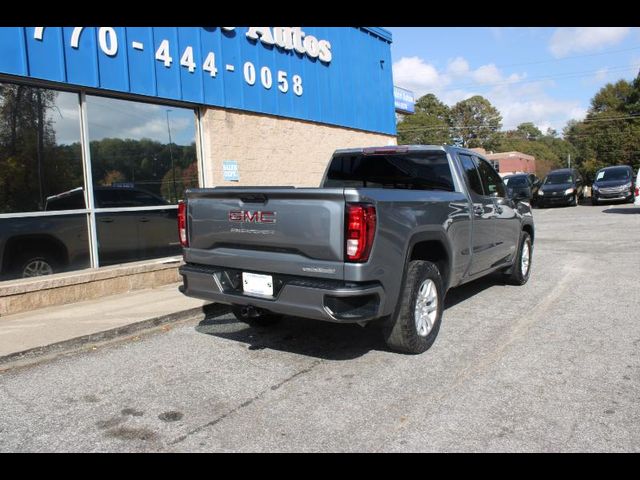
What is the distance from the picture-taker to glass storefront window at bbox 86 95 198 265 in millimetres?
7367

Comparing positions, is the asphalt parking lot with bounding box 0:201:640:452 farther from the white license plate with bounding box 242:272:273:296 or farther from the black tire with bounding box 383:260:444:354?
the white license plate with bounding box 242:272:273:296

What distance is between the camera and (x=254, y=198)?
13.9 feet

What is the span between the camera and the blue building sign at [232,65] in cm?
661

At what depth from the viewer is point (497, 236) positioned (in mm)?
6402

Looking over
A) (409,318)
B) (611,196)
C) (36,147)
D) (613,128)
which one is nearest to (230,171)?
(36,147)

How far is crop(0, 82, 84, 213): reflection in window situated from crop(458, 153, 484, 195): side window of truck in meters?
4.91

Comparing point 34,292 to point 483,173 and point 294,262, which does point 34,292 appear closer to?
point 294,262

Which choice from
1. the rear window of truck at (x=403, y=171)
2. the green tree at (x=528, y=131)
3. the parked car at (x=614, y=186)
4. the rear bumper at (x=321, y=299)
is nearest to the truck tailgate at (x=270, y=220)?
the rear bumper at (x=321, y=299)

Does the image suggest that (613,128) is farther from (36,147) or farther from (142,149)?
(36,147)

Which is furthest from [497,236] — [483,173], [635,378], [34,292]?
[34,292]

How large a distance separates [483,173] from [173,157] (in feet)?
15.8

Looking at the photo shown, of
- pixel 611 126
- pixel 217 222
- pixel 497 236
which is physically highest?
pixel 611 126

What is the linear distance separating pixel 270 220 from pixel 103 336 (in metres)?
2.42
